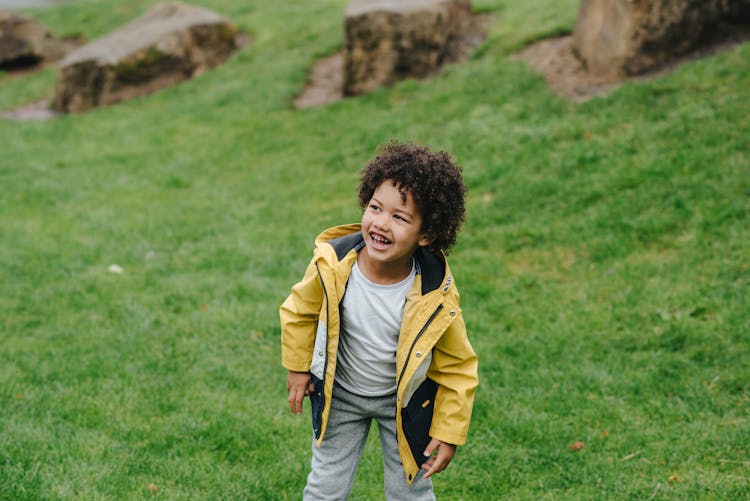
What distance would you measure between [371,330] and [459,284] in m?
2.97

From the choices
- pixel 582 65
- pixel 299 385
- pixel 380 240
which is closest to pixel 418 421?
pixel 299 385

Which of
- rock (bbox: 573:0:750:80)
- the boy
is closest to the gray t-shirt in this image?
the boy

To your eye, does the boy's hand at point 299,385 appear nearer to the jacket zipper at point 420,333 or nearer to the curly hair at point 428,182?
the jacket zipper at point 420,333

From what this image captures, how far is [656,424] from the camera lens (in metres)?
3.88

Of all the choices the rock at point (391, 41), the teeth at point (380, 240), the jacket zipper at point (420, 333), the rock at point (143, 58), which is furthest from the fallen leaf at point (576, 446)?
the rock at point (143, 58)

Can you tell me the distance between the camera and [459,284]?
5523mm

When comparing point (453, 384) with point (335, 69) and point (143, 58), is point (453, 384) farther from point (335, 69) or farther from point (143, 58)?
point (143, 58)

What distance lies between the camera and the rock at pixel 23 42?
1432 cm

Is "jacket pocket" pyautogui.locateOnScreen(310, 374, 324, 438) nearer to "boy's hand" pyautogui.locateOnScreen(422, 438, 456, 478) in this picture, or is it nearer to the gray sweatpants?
the gray sweatpants

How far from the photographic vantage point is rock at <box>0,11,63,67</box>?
47.0ft

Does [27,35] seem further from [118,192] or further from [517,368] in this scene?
[517,368]

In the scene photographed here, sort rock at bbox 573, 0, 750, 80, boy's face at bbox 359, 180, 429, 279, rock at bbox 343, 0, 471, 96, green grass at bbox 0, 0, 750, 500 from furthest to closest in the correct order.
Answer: rock at bbox 343, 0, 471, 96 → rock at bbox 573, 0, 750, 80 → green grass at bbox 0, 0, 750, 500 → boy's face at bbox 359, 180, 429, 279

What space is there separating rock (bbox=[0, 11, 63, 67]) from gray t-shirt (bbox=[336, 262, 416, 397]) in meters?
14.1

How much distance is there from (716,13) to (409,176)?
6340 mm
